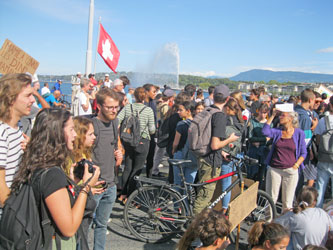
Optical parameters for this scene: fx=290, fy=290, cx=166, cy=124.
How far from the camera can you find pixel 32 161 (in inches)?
70.0

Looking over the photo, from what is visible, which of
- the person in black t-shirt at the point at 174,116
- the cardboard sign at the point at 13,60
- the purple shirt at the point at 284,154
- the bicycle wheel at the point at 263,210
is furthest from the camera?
the person in black t-shirt at the point at 174,116

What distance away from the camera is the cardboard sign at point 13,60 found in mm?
3546

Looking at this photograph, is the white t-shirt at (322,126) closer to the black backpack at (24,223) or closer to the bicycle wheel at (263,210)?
the bicycle wheel at (263,210)

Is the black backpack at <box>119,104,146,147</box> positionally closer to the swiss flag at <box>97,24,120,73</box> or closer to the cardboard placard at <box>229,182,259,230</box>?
the cardboard placard at <box>229,182,259,230</box>

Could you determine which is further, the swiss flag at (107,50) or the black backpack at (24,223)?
the swiss flag at (107,50)

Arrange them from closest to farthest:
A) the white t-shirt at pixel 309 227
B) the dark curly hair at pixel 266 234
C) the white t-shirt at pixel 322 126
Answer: the dark curly hair at pixel 266 234 → the white t-shirt at pixel 309 227 → the white t-shirt at pixel 322 126

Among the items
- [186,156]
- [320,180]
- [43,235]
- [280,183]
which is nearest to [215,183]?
[186,156]

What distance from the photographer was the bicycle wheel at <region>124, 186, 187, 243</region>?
12.8ft

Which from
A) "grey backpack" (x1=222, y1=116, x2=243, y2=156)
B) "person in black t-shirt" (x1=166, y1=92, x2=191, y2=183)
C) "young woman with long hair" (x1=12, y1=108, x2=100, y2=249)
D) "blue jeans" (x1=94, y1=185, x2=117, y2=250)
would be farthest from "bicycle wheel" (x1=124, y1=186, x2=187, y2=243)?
"young woman with long hair" (x1=12, y1=108, x2=100, y2=249)

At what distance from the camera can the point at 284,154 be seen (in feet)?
14.7

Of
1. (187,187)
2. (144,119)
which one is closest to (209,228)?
(187,187)

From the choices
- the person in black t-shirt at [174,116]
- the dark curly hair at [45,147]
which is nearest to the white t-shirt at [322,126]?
the person in black t-shirt at [174,116]

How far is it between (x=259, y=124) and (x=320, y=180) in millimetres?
1442

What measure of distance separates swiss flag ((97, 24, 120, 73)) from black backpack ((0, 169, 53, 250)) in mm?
7003
